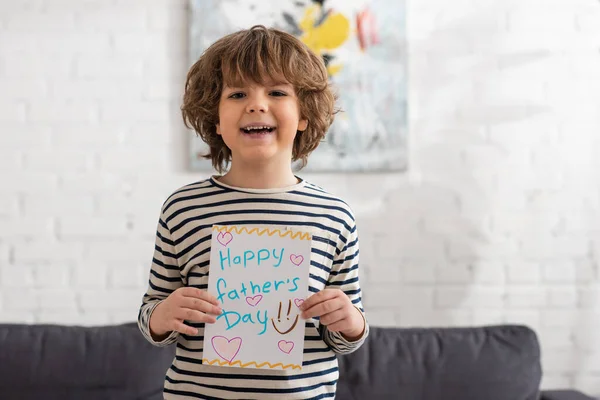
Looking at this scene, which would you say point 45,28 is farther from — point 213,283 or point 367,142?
point 213,283

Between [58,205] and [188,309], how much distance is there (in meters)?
1.28

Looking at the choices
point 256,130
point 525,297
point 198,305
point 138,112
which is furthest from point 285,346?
point 525,297

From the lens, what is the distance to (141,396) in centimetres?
180

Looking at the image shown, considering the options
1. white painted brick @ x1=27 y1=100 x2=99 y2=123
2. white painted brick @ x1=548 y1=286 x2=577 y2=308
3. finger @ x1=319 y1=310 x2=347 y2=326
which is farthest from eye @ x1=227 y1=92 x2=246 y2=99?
white painted brick @ x1=548 y1=286 x2=577 y2=308

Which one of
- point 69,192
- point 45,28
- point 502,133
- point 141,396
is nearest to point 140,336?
point 141,396

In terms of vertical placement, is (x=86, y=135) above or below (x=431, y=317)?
above

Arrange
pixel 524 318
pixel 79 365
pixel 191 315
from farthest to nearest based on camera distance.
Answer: pixel 524 318, pixel 79 365, pixel 191 315

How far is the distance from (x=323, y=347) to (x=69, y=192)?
51.6 inches

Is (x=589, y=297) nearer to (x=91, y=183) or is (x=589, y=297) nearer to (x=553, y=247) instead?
(x=553, y=247)

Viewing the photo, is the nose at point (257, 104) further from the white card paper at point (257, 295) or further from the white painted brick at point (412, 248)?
the white painted brick at point (412, 248)

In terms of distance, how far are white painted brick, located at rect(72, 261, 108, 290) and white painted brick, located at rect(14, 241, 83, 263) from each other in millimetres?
37

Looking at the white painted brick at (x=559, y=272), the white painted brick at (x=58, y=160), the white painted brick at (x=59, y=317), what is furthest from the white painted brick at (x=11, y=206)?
the white painted brick at (x=559, y=272)

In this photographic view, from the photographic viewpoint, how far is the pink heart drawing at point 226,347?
1030mm

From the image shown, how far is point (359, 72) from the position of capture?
7.17 feet
